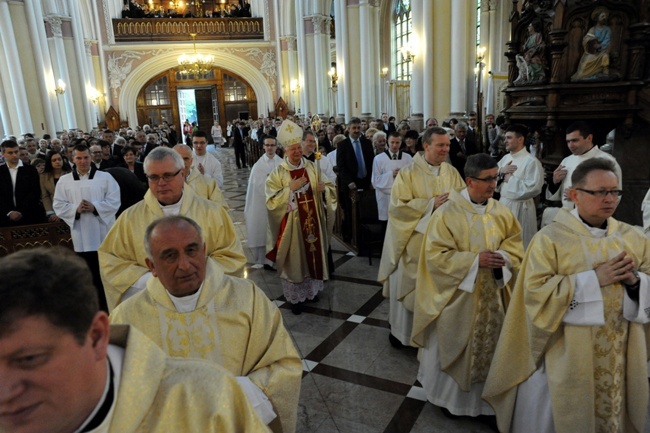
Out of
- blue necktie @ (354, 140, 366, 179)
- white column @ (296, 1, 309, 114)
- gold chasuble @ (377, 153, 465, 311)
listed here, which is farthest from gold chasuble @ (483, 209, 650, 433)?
white column @ (296, 1, 309, 114)

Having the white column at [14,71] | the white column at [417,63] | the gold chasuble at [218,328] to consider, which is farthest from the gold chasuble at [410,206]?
the white column at [14,71]

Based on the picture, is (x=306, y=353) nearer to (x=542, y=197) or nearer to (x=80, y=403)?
(x=80, y=403)

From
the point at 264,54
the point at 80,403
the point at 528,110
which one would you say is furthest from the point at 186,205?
the point at 264,54

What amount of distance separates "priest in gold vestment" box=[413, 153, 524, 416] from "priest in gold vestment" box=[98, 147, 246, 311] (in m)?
1.36

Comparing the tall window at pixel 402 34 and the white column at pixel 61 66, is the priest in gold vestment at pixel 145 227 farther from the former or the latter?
the white column at pixel 61 66

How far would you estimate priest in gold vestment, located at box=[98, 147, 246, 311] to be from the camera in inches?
113

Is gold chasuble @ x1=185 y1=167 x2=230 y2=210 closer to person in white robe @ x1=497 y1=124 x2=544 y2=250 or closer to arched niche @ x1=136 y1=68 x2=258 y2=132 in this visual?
person in white robe @ x1=497 y1=124 x2=544 y2=250

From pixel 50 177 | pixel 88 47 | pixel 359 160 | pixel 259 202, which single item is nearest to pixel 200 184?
pixel 259 202

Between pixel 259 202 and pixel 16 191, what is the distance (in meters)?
A: 3.10

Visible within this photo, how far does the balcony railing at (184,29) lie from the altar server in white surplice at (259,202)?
23444 mm

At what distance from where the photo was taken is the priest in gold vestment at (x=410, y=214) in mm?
3930

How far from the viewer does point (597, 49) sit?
5629 mm

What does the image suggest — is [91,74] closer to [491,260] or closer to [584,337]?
[491,260]

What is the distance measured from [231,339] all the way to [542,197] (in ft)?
21.0
